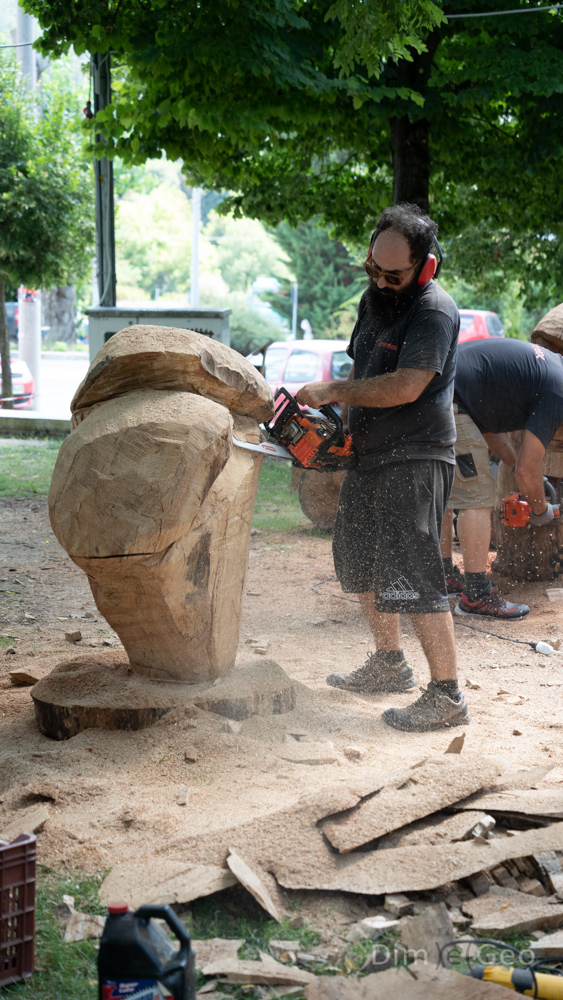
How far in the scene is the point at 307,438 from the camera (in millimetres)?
3160

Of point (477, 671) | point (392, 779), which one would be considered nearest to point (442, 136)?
point (477, 671)

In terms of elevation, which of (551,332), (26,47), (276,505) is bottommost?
(276,505)

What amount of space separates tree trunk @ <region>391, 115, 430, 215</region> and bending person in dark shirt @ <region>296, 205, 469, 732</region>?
4436mm

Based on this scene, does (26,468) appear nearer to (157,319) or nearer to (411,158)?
(157,319)

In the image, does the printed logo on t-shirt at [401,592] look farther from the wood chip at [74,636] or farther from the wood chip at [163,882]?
the wood chip at [74,636]

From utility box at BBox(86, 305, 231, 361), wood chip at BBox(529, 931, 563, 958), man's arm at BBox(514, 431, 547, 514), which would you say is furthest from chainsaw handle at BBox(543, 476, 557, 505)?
utility box at BBox(86, 305, 231, 361)

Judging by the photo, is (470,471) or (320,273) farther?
(320,273)

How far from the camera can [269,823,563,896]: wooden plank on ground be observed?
2.02m

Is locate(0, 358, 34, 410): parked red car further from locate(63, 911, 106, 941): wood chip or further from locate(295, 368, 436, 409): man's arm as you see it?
locate(63, 911, 106, 941): wood chip

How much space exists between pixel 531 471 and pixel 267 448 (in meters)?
2.12

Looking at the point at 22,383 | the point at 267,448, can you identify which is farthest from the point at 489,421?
the point at 22,383

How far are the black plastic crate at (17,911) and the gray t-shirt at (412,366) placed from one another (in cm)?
190

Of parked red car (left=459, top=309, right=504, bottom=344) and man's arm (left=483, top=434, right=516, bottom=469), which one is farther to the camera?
parked red car (left=459, top=309, right=504, bottom=344)

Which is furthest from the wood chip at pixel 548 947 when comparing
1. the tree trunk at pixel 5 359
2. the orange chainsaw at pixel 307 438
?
A: the tree trunk at pixel 5 359
